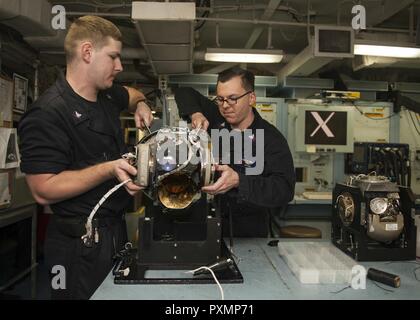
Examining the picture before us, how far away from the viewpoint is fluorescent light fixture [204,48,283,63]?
9.73ft

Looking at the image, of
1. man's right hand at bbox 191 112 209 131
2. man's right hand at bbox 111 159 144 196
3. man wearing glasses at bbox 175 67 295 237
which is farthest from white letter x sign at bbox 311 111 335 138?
man's right hand at bbox 111 159 144 196

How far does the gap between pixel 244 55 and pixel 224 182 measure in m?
2.16

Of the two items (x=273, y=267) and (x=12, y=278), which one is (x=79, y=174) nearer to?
(x=273, y=267)

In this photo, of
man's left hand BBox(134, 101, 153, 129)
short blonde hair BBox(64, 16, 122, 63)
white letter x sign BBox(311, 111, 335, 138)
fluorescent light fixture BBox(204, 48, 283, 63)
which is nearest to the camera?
short blonde hair BBox(64, 16, 122, 63)

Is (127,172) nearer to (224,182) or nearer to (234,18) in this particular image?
(224,182)

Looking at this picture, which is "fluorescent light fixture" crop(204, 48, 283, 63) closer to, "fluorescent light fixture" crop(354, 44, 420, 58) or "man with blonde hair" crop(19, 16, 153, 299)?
"fluorescent light fixture" crop(354, 44, 420, 58)

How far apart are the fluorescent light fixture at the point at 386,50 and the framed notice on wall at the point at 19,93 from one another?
9.73 feet

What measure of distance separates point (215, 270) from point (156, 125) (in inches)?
31.6

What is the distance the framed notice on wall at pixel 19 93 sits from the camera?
3021 millimetres

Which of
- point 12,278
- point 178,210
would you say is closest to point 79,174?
point 178,210

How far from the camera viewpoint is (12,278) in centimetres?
→ 297

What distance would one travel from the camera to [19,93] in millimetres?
3100

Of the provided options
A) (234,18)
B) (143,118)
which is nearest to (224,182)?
(143,118)

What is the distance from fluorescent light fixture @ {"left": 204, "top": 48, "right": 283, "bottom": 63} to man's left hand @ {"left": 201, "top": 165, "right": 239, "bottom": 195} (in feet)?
6.66
